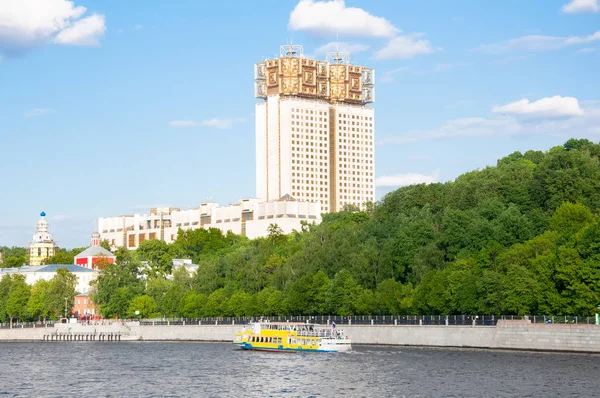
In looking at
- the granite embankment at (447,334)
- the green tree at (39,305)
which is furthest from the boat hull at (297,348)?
the green tree at (39,305)

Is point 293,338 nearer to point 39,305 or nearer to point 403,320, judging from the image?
point 403,320

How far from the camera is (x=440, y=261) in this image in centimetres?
12838

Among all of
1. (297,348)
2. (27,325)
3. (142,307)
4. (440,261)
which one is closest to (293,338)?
(297,348)

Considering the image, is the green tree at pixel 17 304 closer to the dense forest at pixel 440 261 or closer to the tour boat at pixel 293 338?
the dense forest at pixel 440 261

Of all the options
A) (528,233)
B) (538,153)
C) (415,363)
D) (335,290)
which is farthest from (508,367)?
(538,153)

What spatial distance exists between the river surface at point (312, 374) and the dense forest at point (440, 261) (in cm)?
724

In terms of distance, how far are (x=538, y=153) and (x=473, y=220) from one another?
66.1 m

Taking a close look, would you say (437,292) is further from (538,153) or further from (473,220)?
(538,153)

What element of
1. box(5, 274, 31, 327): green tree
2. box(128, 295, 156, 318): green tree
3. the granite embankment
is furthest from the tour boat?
box(5, 274, 31, 327): green tree

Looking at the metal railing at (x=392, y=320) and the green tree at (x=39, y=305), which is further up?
the green tree at (x=39, y=305)

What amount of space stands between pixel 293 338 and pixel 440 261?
749 inches

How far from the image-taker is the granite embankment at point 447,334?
320 feet

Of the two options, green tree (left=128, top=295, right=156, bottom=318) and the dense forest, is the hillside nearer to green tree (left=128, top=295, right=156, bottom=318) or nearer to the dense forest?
the dense forest

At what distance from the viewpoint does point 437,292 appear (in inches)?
4643
